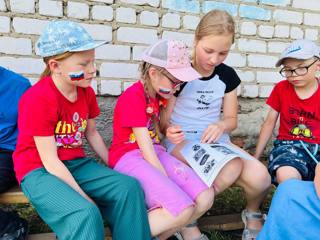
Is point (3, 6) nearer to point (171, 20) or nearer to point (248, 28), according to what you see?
point (171, 20)

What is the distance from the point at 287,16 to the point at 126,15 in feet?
4.82

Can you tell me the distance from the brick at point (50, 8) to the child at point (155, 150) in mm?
944

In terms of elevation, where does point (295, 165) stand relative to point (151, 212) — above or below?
above

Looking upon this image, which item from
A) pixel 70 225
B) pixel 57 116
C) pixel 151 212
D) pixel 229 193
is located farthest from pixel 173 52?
pixel 229 193

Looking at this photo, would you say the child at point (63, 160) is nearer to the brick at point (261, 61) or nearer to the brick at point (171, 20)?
the brick at point (171, 20)

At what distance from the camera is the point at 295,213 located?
5.67 feet

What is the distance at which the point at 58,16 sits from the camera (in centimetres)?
274

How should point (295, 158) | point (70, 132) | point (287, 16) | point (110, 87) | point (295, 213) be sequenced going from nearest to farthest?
1. point (295, 213)
2. point (70, 132)
3. point (295, 158)
4. point (110, 87)
5. point (287, 16)

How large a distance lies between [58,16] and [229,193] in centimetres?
193

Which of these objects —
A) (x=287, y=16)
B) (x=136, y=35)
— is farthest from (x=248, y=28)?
(x=136, y=35)

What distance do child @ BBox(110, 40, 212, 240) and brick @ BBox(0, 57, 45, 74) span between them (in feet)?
2.89

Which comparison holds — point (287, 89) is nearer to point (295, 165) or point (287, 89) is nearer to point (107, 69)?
point (295, 165)

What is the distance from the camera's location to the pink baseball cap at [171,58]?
2.07 metres

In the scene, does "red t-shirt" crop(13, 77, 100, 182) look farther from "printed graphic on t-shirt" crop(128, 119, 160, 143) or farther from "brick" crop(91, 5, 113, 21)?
"brick" crop(91, 5, 113, 21)
